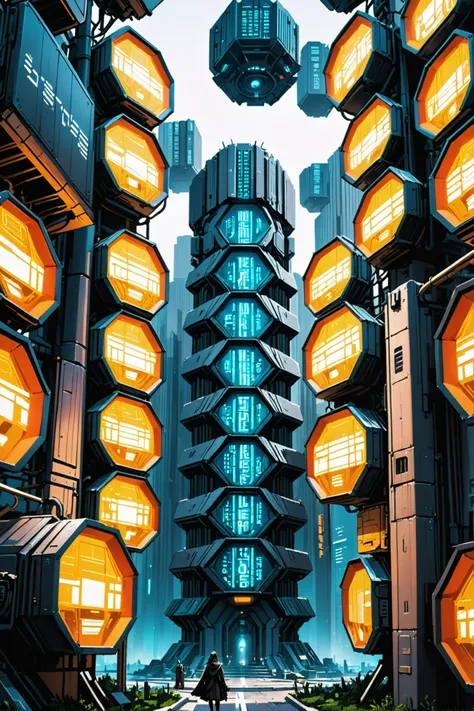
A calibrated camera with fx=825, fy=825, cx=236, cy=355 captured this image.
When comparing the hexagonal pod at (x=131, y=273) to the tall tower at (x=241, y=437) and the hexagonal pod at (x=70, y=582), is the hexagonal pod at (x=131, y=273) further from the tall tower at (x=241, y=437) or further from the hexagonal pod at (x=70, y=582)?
the tall tower at (x=241, y=437)

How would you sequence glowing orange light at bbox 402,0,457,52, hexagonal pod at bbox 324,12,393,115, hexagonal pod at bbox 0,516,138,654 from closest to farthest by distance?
hexagonal pod at bbox 0,516,138,654
glowing orange light at bbox 402,0,457,52
hexagonal pod at bbox 324,12,393,115

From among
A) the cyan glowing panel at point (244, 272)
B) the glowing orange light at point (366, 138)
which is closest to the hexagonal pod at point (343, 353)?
the glowing orange light at point (366, 138)

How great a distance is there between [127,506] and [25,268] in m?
9.21

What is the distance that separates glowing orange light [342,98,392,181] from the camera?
27.3 meters

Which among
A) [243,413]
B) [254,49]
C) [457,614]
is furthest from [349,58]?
[254,49]

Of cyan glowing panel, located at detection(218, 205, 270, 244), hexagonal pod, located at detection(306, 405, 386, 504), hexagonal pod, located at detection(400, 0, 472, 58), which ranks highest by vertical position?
cyan glowing panel, located at detection(218, 205, 270, 244)

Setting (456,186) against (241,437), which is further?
(241,437)

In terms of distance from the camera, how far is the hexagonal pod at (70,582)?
17.8 meters

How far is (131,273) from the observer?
91.6ft

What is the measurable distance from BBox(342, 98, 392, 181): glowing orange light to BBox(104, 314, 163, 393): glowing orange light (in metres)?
9.23

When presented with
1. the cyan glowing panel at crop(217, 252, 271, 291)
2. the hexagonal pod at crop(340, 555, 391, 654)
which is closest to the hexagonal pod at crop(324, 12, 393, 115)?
the hexagonal pod at crop(340, 555, 391, 654)

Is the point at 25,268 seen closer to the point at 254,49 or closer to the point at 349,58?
the point at 349,58

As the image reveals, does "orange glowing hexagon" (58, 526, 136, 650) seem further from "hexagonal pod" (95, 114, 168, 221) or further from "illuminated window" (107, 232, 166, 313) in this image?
"hexagonal pod" (95, 114, 168, 221)

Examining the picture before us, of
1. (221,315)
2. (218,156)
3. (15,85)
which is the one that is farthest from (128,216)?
(218,156)
